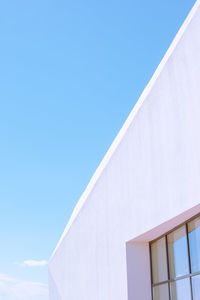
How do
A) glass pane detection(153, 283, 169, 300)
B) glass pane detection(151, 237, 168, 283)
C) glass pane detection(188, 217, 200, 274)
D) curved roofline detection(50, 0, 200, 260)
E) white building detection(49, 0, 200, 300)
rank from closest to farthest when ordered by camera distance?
1. white building detection(49, 0, 200, 300)
2. glass pane detection(188, 217, 200, 274)
3. curved roofline detection(50, 0, 200, 260)
4. glass pane detection(153, 283, 169, 300)
5. glass pane detection(151, 237, 168, 283)

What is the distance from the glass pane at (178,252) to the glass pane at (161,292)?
0.37m

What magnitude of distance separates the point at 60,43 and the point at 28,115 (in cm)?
1242

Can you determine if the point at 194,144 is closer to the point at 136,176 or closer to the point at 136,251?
the point at 136,176

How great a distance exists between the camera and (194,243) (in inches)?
321

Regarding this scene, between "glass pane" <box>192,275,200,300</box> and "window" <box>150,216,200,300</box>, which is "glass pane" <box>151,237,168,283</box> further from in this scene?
"glass pane" <box>192,275,200,300</box>

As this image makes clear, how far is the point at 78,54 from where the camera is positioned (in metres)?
23.8

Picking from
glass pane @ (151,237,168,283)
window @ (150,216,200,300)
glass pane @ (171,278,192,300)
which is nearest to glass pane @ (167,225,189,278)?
window @ (150,216,200,300)

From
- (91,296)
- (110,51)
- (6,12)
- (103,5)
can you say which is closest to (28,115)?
(6,12)

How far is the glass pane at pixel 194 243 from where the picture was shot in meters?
8.00

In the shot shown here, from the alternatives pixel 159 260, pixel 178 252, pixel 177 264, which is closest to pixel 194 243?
pixel 178 252

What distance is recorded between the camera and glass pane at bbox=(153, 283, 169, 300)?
29.8 ft

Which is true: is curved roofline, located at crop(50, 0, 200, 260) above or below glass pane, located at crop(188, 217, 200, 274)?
above

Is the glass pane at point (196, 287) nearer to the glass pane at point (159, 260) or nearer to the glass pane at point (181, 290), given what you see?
the glass pane at point (181, 290)

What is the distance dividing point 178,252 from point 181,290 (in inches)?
28.9
